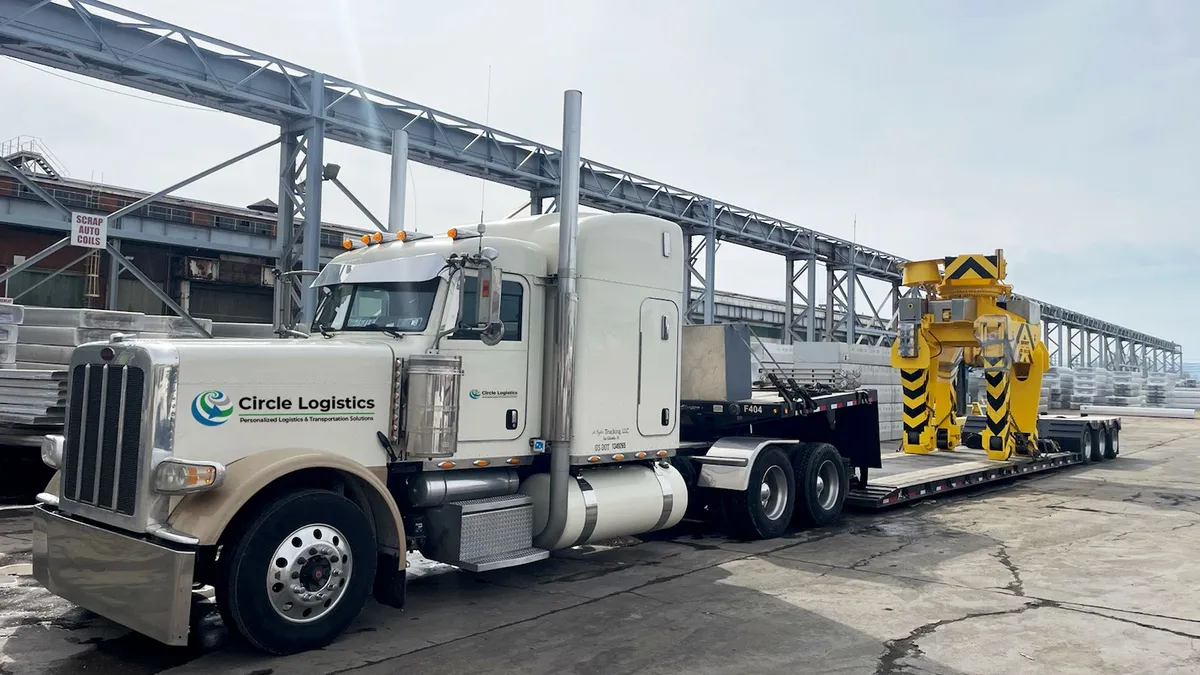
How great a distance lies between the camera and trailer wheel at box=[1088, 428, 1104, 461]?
18.2 meters

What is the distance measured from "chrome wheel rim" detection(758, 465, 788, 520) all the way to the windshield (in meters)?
4.61

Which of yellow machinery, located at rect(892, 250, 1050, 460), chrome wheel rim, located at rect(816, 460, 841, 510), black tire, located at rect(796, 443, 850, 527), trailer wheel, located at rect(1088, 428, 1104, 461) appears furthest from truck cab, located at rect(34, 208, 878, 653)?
trailer wheel, located at rect(1088, 428, 1104, 461)

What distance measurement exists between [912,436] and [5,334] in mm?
14192

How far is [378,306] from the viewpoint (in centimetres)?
667

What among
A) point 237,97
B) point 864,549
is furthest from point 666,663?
point 237,97

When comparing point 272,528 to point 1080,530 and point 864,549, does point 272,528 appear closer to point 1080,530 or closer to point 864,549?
point 864,549

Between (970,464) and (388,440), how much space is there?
10.7 metres

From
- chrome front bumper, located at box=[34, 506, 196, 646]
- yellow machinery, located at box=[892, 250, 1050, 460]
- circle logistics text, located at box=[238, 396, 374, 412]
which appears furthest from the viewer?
yellow machinery, located at box=[892, 250, 1050, 460]

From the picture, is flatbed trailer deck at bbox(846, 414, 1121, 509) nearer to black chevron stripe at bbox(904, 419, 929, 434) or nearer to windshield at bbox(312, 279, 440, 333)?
black chevron stripe at bbox(904, 419, 929, 434)

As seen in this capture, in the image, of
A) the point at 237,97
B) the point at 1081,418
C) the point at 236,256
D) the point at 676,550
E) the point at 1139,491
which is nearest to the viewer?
the point at 676,550

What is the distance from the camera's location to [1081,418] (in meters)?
18.3

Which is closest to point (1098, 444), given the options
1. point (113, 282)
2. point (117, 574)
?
point (117, 574)

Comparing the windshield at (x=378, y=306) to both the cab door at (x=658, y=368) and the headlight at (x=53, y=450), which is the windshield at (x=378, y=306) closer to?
the headlight at (x=53, y=450)

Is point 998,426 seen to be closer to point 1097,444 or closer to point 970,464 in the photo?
point 970,464
